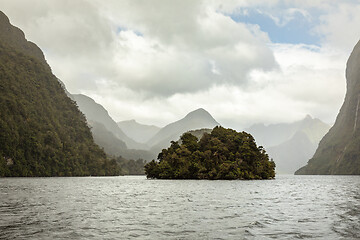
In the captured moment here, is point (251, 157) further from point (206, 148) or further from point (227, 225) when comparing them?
point (227, 225)

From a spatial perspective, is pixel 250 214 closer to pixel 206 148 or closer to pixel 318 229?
Result: pixel 318 229

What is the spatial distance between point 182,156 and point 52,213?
5298 inches

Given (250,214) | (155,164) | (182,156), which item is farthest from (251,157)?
(250,214)

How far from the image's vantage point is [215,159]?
166 m

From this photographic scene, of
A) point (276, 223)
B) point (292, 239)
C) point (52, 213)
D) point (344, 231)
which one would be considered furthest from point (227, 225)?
point (52, 213)

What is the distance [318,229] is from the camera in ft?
87.8

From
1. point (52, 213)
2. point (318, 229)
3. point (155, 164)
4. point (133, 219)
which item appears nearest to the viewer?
point (318, 229)

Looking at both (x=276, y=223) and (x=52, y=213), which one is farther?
(x=52, y=213)

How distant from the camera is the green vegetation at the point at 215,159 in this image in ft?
542

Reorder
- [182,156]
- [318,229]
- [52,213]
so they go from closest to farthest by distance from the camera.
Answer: [318,229]
[52,213]
[182,156]

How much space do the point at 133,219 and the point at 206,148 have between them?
14367 cm

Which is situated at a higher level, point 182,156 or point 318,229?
point 182,156

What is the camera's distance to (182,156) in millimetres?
168500

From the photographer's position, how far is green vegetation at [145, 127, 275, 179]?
165125mm
